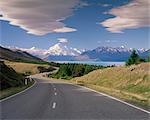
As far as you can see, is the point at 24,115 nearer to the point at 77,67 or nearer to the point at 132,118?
the point at 132,118

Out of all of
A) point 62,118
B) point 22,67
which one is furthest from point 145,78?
point 22,67

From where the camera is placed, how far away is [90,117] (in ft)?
44.2

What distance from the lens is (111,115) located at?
14.1m

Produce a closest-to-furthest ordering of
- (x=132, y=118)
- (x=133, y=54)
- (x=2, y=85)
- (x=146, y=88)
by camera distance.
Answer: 1. (x=132, y=118)
2. (x=146, y=88)
3. (x=2, y=85)
4. (x=133, y=54)

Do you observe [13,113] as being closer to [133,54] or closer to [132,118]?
[132,118]

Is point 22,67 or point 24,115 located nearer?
point 24,115

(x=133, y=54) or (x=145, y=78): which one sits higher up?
(x=133, y=54)

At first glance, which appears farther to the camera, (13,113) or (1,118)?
(13,113)

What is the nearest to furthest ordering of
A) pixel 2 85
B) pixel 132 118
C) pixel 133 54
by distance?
pixel 132 118, pixel 2 85, pixel 133 54

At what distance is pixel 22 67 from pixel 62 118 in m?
187

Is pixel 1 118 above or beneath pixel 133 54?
beneath

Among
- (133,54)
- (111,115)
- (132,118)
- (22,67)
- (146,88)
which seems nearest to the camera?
(132,118)

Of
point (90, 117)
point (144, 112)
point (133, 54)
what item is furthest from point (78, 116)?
point (133, 54)

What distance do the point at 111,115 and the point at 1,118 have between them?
167 inches
